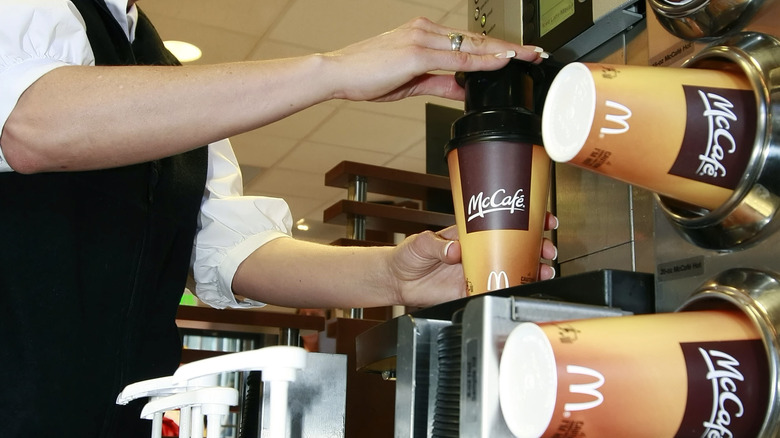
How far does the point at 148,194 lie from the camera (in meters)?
1.06

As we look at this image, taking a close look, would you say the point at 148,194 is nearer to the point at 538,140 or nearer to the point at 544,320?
the point at 538,140

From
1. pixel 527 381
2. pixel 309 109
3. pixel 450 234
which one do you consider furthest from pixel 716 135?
pixel 309 109

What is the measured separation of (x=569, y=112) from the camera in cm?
36

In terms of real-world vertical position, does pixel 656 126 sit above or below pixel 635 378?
above

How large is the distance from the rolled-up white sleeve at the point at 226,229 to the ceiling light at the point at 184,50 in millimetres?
2314

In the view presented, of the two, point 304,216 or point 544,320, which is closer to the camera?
point 544,320

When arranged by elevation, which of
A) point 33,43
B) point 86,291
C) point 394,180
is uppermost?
point 394,180

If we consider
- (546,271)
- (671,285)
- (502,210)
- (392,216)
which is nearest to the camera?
(671,285)

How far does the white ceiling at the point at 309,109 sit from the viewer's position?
3.08m

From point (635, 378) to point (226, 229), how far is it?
914mm

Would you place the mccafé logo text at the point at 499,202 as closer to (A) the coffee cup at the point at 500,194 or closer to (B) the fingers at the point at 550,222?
(A) the coffee cup at the point at 500,194

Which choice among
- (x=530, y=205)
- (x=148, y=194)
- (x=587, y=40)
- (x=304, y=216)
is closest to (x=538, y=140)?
(x=530, y=205)

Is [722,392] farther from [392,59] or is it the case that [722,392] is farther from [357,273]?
[357,273]

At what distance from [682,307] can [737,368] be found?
0.05m
